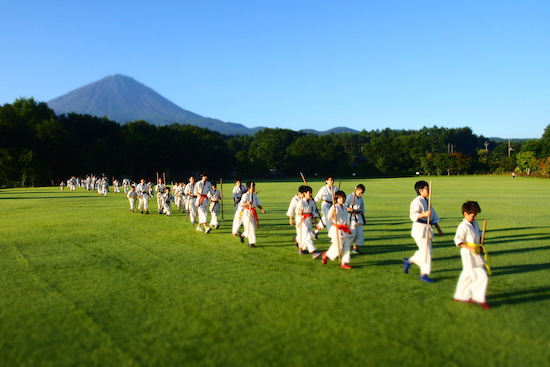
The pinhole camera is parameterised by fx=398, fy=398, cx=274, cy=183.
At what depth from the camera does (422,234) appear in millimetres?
8547

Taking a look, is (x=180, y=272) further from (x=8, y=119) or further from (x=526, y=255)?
(x=8, y=119)

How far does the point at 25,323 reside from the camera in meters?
5.92

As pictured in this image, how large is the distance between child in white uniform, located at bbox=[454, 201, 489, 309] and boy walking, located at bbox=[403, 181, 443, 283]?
921 mm

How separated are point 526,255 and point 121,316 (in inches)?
385

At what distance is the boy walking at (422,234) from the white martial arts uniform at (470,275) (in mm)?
931

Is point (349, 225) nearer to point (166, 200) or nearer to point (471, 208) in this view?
point (471, 208)

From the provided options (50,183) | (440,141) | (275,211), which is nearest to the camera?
(275,211)

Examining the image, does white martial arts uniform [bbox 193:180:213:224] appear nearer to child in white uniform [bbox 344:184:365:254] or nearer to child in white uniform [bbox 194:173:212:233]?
child in white uniform [bbox 194:173:212:233]

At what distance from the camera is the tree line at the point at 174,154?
65.8 meters

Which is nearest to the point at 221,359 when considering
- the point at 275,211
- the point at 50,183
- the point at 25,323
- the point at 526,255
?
the point at 25,323

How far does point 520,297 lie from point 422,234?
215cm

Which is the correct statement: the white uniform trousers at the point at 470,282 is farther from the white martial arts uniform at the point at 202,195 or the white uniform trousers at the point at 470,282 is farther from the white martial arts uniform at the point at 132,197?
the white martial arts uniform at the point at 132,197

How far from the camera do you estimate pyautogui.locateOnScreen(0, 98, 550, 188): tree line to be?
216 feet

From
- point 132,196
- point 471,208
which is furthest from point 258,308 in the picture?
point 132,196
